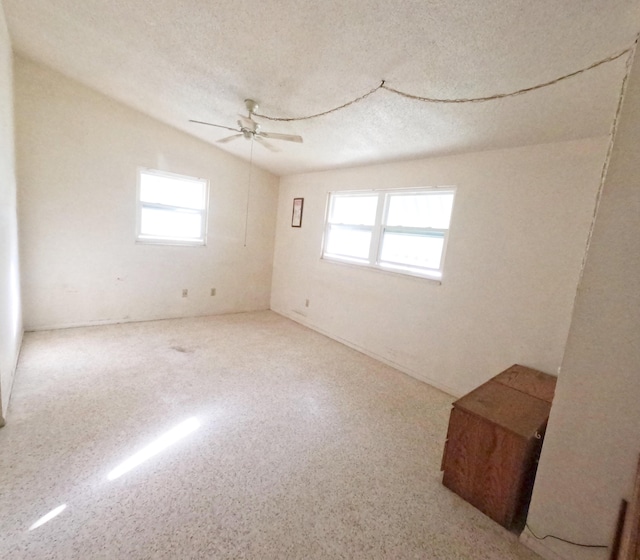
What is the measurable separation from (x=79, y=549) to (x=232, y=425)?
0.93 metres

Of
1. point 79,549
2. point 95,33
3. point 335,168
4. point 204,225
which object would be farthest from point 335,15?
point 204,225

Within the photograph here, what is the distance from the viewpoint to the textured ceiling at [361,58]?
4.34 feet

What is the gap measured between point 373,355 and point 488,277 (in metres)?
1.58

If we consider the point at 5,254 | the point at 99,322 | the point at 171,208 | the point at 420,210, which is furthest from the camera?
the point at 171,208

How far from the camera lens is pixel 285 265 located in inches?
191

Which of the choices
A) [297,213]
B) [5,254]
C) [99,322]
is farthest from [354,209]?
[99,322]

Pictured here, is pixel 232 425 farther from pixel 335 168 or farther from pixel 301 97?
pixel 335 168

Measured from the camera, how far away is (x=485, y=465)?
1.53m

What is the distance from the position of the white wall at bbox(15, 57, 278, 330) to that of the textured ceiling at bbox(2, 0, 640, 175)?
410mm

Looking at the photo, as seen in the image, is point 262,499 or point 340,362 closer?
point 262,499

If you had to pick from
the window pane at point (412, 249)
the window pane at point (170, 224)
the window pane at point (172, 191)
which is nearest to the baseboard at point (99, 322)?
the window pane at point (170, 224)

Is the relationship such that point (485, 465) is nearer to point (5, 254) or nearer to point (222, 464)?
point (222, 464)

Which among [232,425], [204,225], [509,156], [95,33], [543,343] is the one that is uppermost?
[95,33]

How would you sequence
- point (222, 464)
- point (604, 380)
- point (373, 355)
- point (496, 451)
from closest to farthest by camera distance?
1. point (604, 380)
2. point (496, 451)
3. point (222, 464)
4. point (373, 355)
